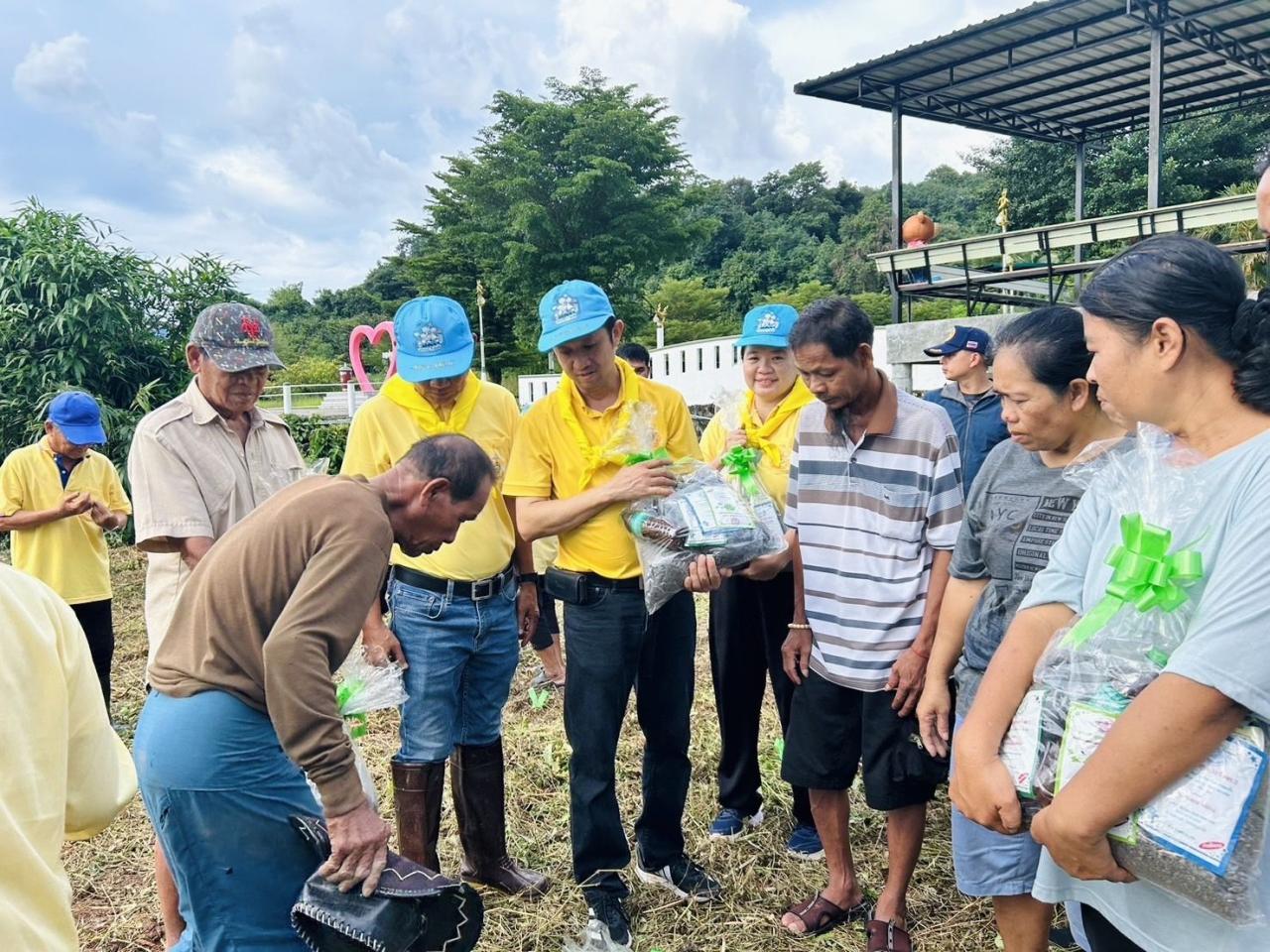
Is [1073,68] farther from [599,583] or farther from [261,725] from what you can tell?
[261,725]

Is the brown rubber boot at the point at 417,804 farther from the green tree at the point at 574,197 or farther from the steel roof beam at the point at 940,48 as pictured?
the green tree at the point at 574,197

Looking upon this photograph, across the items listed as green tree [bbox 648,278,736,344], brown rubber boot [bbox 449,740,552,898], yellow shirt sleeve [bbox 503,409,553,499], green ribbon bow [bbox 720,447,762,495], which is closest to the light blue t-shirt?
green ribbon bow [bbox 720,447,762,495]

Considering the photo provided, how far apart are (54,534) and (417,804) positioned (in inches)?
114

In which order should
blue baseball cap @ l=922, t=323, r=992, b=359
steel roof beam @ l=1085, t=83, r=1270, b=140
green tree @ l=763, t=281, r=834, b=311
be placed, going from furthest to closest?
green tree @ l=763, t=281, r=834, b=311, steel roof beam @ l=1085, t=83, r=1270, b=140, blue baseball cap @ l=922, t=323, r=992, b=359

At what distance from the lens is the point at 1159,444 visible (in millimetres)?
1367

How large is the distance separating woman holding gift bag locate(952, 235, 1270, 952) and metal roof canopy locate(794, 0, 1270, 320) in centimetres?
870

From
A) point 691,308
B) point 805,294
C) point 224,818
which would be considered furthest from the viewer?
point 691,308

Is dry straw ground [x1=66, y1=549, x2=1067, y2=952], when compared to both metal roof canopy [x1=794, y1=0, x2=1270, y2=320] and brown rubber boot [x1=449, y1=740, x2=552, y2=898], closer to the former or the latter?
brown rubber boot [x1=449, y1=740, x2=552, y2=898]

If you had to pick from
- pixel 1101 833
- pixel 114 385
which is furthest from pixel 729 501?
pixel 114 385

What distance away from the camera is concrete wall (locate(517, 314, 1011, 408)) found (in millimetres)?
8214

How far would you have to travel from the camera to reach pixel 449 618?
9.05 feet

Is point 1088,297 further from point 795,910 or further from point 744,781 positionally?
point 744,781

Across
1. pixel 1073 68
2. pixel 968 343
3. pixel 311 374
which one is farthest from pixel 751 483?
pixel 311 374

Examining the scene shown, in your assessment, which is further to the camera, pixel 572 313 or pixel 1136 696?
pixel 572 313
